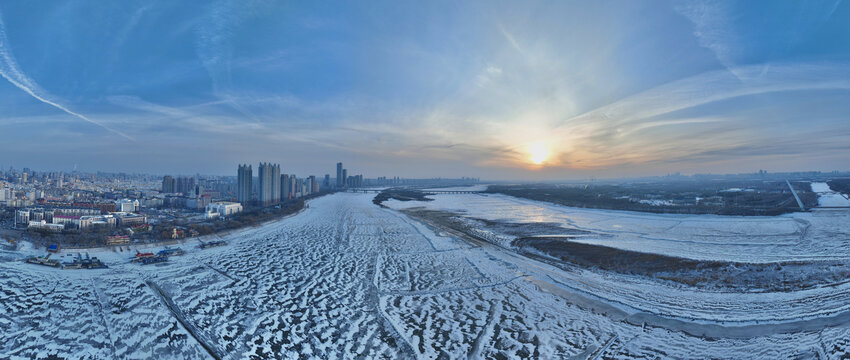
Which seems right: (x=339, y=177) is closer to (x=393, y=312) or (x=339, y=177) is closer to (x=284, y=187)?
(x=284, y=187)

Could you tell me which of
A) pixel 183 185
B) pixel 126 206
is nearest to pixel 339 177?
pixel 183 185

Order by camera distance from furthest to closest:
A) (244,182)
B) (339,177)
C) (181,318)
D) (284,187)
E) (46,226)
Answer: (339,177) → (284,187) → (244,182) → (46,226) → (181,318)

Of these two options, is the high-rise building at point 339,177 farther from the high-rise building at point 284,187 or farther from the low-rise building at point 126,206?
the low-rise building at point 126,206

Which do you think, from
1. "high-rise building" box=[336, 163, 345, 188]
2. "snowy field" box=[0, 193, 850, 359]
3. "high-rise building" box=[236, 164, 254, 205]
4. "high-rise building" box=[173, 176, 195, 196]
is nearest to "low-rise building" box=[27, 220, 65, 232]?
"snowy field" box=[0, 193, 850, 359]

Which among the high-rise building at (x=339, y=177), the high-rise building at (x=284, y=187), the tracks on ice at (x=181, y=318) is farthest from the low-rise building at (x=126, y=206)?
the high-rise building at (x=339, y=177)

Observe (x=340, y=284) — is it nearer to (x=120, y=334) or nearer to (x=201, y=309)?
(x=201, y=309)

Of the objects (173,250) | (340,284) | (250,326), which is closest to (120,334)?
(250,326)

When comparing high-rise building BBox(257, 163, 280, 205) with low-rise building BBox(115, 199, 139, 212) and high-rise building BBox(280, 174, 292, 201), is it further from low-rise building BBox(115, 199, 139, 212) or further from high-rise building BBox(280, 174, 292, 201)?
low-rise building BBox(115, 199, 139, 212)
